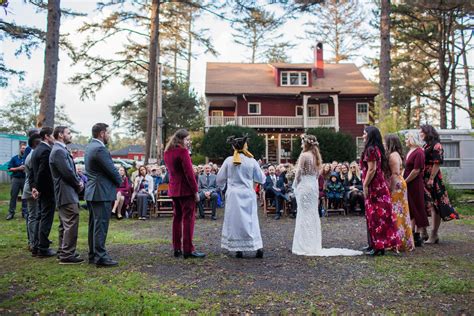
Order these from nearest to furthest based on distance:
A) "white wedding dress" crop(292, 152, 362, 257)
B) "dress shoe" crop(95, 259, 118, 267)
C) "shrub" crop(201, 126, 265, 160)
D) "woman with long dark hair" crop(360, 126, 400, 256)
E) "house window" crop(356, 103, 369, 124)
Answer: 1. "dress shoe" crop(95, 259, 118, 267)
2. "woman with long dark hair" crop(360, 126, 400, 256)
3. "white wedding dress" crop(292, 152, 362, 257)
4. "shrub" crop(201, 126, 265, 160)
5. "house window" crop(356, 103, 369, 124)

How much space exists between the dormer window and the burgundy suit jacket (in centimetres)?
2734

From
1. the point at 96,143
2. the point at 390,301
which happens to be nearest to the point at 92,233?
the point at 96,143

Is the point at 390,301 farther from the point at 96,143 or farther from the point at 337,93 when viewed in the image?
the point at 337,93

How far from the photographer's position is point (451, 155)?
1606 cm

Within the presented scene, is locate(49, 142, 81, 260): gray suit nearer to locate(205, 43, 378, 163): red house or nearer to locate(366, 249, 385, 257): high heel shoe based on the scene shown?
locate(366, 249, 385, 257): high heel shoe

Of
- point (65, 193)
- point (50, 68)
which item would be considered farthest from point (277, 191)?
point (50, 68)

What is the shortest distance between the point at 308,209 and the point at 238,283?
2.23 m

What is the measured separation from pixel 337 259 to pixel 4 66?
1657 centimetres

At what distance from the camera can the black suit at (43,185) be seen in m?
6.05

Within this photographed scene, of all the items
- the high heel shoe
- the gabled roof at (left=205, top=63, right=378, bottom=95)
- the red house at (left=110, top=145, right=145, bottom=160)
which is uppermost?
the gabled roof at (left=205, top=63, right=378, bottom=95)

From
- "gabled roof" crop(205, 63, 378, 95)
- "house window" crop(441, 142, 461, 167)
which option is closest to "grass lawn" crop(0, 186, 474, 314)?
"house window" crop(441, 142, 461, 167)

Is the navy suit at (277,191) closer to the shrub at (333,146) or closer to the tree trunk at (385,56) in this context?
the tree trunk at (385,56)

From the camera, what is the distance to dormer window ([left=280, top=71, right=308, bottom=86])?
32.4m

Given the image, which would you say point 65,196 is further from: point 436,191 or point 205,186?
point 205,186
